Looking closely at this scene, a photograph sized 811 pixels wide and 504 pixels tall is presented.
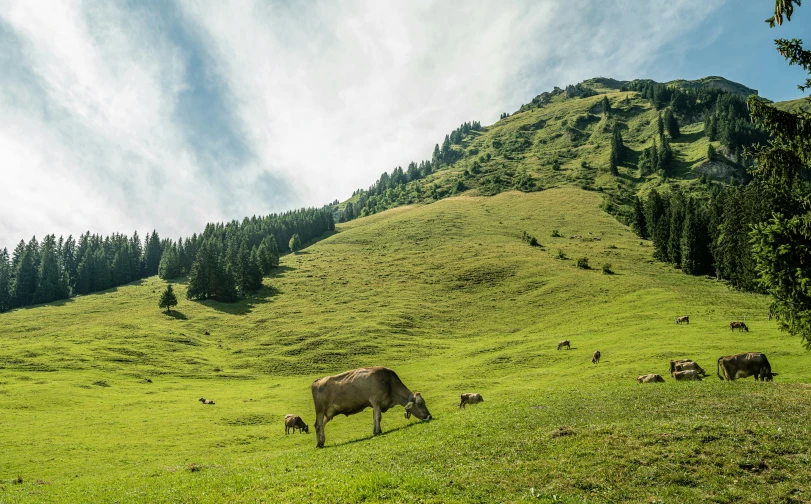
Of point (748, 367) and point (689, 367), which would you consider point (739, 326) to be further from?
point (748, 367)

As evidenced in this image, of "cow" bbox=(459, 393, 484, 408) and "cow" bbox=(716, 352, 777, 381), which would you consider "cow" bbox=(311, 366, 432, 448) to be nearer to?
"cow" bbox=(459, 393, 484, 408)

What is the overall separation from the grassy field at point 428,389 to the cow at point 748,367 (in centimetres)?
172

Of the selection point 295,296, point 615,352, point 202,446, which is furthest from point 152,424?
point 295,296

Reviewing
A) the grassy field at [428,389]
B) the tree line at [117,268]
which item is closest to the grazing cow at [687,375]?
the grassy field at [428,389]

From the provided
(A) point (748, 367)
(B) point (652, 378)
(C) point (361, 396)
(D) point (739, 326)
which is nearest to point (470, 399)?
(B) point (652, 378)

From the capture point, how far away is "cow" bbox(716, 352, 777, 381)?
2983 centimetres

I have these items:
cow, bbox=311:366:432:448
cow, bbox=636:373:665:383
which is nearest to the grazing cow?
cow, bbox=636:373:665:383

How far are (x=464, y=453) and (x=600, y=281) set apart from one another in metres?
103

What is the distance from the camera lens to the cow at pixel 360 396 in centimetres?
2221

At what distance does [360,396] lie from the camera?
2222 centimetres

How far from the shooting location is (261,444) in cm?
3362

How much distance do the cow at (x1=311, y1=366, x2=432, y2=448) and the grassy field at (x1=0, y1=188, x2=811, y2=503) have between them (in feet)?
4.75

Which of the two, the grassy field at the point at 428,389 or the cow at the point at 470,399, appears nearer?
the grassy field at the point at 428,389

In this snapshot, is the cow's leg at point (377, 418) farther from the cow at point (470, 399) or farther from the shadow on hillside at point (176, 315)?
the shadow on hillside at point (176, 315)
